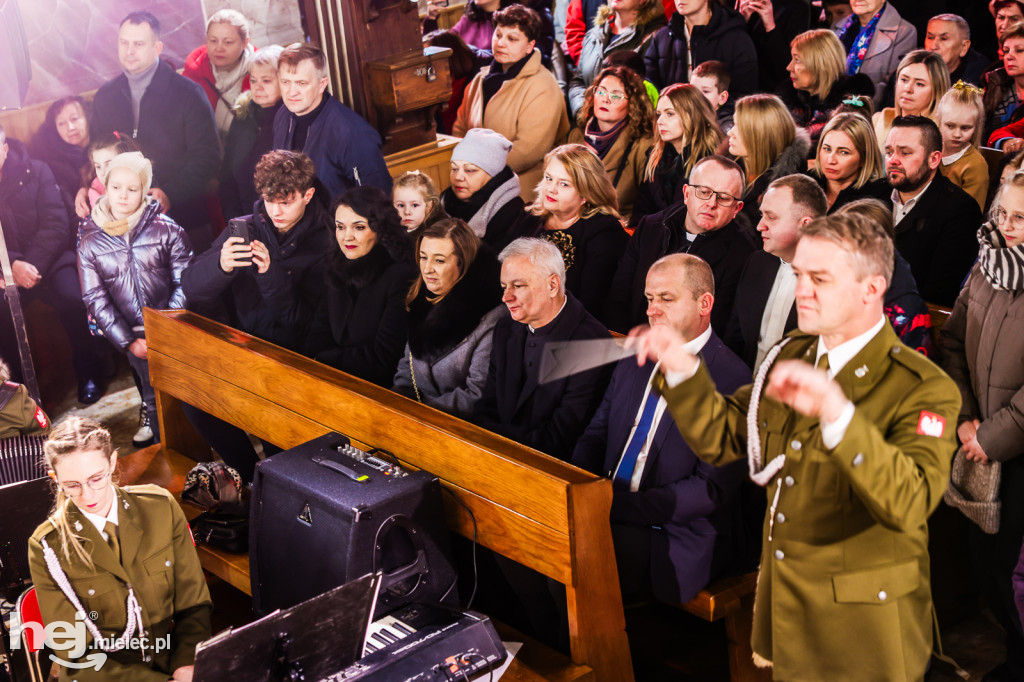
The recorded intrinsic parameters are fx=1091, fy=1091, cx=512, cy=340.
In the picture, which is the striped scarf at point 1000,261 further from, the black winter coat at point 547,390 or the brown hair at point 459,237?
Answer: the brown hair at point 459,237

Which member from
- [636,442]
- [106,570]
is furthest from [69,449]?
[636,442]

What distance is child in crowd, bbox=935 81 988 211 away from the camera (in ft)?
13.7

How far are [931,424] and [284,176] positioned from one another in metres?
3.15

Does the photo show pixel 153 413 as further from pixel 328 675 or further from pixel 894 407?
pixel 894 407

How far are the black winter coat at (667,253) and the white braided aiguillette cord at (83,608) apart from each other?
73.3 inches

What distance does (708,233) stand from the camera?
364 centimetres

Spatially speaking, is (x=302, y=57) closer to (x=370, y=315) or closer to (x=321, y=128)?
(x=321, y=128)

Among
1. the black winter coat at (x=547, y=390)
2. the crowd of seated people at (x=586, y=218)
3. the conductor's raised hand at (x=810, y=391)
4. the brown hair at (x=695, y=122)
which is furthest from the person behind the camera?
the brown hair at (x=695, y=122)

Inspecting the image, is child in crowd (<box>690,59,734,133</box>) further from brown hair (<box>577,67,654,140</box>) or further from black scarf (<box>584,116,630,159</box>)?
black scarf (<box>584,116,630,159</box>)

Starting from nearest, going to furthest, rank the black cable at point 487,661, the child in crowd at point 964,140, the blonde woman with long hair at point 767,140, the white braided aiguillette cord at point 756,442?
the white braided aiguillette cord at point 756,442 < the black cable at point 487,661 < the blonde woman with long hair at point 767,140 < the child in crowd at point 964,140

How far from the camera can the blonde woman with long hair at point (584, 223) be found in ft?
12.9

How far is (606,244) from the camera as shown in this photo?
3.96 meters

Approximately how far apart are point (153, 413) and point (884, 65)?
3827 mm

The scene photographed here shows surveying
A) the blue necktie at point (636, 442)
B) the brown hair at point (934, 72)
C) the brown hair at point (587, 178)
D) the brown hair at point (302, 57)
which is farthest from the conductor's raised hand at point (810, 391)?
the brown hair at point (302, 57)
